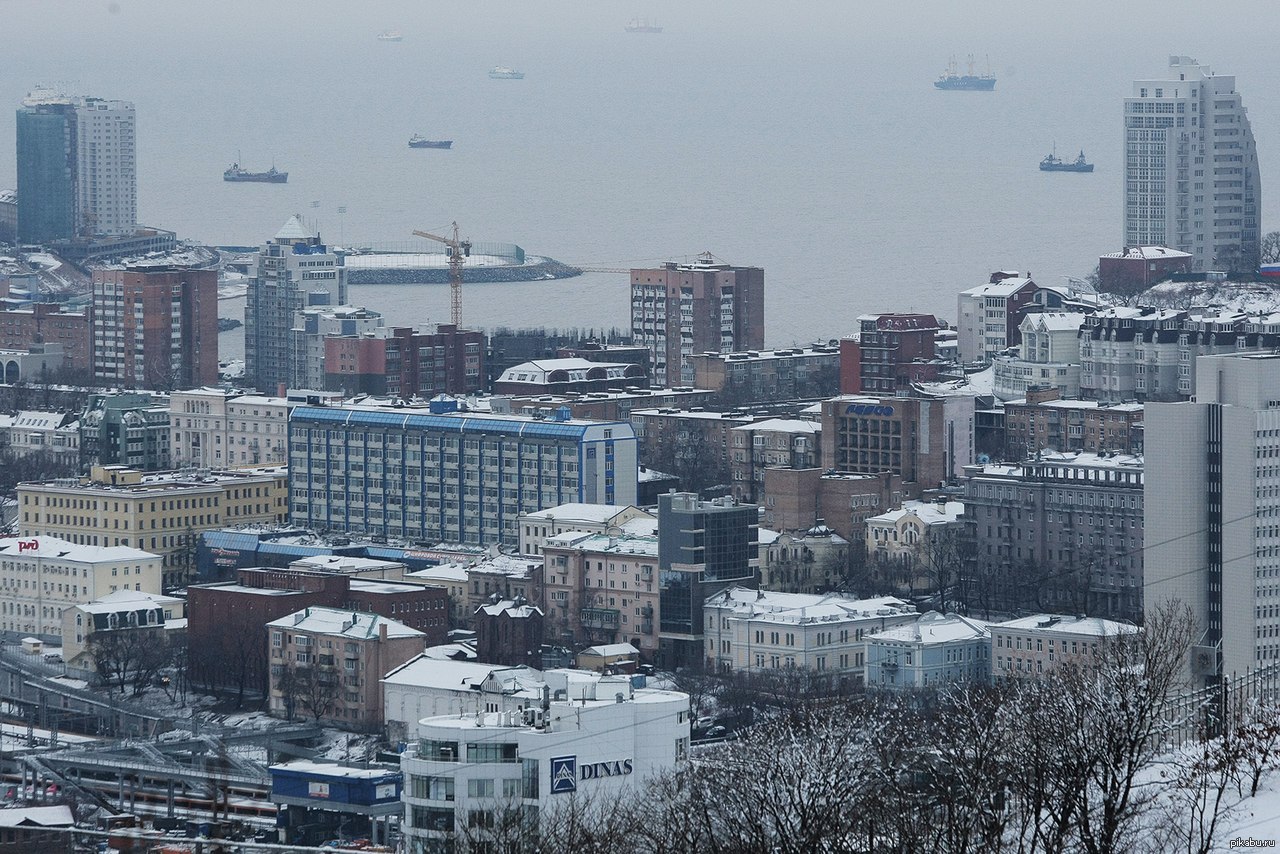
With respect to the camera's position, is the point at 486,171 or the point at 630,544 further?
the point at 486,171

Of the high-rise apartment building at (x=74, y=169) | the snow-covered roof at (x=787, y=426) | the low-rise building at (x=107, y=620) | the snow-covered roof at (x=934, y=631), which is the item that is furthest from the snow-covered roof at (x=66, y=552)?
the high-rise apartment building at (x=74, y=169)

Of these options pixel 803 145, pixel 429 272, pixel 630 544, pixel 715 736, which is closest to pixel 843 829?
pixel 715 736

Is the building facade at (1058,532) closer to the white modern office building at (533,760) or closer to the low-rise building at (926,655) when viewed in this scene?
the low-rise building at (926,655)

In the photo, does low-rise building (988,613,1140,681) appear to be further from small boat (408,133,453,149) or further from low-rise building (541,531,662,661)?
small boat (408,133,453,149)

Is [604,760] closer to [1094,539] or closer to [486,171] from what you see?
[1094,539]

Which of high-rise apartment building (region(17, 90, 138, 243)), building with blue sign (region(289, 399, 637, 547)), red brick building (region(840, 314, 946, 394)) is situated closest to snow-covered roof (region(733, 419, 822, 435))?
building with blue sign (region(289, 399, 637, 547))

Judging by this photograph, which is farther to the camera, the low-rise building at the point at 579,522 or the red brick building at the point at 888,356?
the red brick building at the point at 888,356

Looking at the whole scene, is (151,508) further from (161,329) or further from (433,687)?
(161,329)

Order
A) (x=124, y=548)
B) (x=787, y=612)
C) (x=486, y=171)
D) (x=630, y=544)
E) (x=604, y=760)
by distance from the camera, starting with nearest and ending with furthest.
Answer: (x=604, y=760) → (x=787, y=612) → (x=630, y=544) → (x=124, y=548) → (x=486, y=171)
